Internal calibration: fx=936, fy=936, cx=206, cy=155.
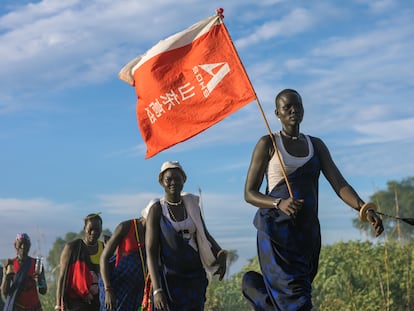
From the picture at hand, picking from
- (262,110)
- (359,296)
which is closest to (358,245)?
(359,296)

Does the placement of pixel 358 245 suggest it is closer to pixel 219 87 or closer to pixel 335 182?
pixel 219 87

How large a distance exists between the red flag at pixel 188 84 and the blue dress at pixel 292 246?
156 centimetres

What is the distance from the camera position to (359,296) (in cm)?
1329

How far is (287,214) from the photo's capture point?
631 cm

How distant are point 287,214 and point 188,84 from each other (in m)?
2.37

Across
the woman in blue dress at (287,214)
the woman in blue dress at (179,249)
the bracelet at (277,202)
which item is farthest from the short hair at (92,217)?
the bracelet at (277,202)

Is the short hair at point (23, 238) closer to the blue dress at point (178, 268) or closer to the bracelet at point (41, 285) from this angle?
the bracelet at point (41, 285)

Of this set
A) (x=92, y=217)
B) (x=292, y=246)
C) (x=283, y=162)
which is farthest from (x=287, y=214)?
(x=92, y=217)

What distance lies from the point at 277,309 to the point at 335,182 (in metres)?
1.00

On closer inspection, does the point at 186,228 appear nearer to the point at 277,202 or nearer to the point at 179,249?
the point at 179,249

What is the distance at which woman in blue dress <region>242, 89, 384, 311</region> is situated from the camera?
6.44 metres

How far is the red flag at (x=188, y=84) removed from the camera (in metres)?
8.09

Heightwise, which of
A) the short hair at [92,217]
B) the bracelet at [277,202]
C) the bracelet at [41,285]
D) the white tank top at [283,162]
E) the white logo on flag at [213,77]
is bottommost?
the bracelet at [277,202]

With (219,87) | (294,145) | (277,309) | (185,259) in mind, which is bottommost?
(277,309)
